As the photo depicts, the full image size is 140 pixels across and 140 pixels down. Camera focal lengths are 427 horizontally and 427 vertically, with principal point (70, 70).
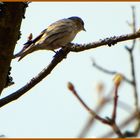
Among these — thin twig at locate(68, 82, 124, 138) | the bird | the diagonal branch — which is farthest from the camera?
the bird

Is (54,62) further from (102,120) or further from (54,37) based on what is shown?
(54,37)

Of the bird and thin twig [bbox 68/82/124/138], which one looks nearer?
thin twig [bbox 68/82/124/138]

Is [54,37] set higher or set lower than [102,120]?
higher

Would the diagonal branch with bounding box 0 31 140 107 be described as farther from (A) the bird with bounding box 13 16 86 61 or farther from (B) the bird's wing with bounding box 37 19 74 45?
(B) the bird's wing with bounding box 37 19 74 45

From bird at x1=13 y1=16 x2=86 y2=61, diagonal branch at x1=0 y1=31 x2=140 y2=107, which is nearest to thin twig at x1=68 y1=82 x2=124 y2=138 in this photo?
diagonal branch at x1=0 y1=31 x2=140 y2=107

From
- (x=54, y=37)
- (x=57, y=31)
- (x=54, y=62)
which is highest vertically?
(x=57, y=31)

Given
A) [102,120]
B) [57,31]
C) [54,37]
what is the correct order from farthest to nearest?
[57,31] → [54,37] → [102,120]

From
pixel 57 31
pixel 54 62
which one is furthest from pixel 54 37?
pixel 54 62

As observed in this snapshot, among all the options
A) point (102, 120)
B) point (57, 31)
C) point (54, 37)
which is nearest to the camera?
point (102, 120)

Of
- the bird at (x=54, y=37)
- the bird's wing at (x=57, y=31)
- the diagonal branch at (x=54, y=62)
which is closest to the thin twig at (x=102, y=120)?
the diagonal branch at (x=54, y=62)

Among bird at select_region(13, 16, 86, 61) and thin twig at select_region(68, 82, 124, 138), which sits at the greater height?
bird at select_region(13, 16, 86, 61)

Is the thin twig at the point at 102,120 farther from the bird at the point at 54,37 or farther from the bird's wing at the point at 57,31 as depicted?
the bird's wing at the point at 57,31

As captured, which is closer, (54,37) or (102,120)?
(102,120)

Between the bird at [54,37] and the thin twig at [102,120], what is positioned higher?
→ the bird at [54,37]
